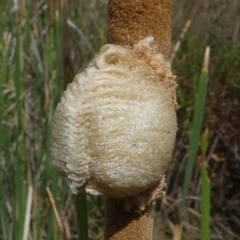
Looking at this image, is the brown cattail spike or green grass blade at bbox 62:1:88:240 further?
green grass blade at bbox 62:1:88:240

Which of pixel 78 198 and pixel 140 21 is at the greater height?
pixel 140 21

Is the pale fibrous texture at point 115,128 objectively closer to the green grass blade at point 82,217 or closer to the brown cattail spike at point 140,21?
the brown cattail spike at point 140,21

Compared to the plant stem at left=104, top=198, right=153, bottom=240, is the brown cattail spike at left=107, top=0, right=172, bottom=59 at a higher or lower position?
higher

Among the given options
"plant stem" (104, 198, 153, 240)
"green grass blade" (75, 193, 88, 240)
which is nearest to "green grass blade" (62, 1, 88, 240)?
"green grass blade" (75, 193, 88, 240)

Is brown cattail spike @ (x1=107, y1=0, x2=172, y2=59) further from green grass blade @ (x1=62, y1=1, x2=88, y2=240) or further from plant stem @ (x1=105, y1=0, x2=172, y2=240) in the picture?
green grass blade @ (x1=62, y1=1, x2=88, y2=240)


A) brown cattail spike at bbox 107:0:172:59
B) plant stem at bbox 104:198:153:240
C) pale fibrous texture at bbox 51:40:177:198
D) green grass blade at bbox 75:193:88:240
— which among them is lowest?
green grass blade at bbox 75:193:88:240

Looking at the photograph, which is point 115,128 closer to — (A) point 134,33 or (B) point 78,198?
(A) point 134,33

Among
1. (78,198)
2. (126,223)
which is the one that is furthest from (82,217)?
(126,223)

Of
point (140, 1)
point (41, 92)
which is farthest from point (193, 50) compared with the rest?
point (140, 1)
